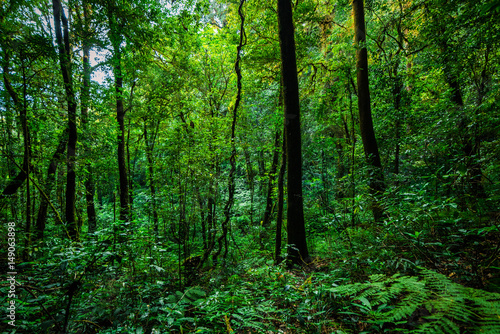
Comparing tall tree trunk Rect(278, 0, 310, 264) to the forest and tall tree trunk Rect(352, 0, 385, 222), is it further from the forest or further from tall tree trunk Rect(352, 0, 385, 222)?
tall tree trunk Rect(352, 0, 385, 222)

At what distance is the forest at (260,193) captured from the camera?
258cm

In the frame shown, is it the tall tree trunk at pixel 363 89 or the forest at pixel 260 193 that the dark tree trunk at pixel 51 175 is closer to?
the forest at pixel 260 193

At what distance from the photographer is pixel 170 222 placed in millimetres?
5938

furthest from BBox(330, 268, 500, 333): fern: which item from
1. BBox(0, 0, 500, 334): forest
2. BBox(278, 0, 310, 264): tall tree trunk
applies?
BBox(278, 0, 310, 264): tall tree trunk

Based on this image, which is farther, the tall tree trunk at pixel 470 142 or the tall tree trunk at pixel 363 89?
the tall tree trunk at pixel 363 89

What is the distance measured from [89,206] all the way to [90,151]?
5.34 meters

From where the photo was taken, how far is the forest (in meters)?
2.58

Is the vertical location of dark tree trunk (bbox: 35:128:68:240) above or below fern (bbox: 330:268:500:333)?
above

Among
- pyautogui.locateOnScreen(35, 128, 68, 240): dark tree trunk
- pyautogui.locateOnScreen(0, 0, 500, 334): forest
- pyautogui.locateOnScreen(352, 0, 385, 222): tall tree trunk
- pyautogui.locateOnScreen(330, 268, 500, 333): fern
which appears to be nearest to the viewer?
pyautogui.locateOnScreen(330, 268, 500, 333): fern

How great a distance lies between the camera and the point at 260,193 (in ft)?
34.6

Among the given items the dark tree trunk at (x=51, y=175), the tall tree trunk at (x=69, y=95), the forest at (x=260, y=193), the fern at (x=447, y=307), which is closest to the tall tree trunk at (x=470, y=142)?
the forest at (x=260, y=193)

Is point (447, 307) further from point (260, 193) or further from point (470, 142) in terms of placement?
point (260, 193)

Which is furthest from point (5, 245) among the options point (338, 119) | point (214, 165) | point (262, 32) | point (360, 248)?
point (338, 119)

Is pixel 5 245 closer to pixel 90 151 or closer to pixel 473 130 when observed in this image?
pixel 90 151
